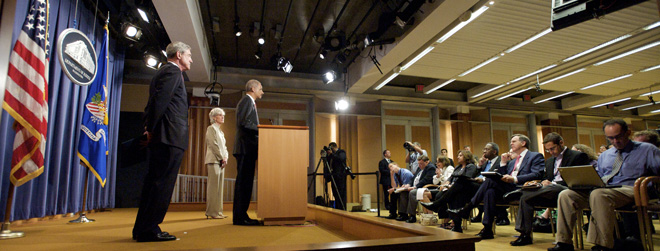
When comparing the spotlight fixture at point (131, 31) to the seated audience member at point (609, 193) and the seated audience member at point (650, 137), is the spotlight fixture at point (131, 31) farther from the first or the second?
the seated audience member at point (650, 137)

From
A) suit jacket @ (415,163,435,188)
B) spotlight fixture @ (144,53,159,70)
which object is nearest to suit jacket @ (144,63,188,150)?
suit jacket @ (415,163,435,188)

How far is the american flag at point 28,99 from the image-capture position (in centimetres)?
251

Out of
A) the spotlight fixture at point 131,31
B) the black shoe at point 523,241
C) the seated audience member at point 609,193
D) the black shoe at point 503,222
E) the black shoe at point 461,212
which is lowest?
the black shoe at point 503,222

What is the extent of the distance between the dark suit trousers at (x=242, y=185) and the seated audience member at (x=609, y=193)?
2298 millimetres

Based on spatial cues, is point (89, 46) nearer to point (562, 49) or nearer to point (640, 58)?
point (562, 49)

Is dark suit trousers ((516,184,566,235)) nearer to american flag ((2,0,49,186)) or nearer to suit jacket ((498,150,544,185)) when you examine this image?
suit jacket ((498,150,544,185))

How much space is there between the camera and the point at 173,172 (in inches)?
85.4

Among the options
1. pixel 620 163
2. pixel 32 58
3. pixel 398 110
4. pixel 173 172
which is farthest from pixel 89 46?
pixel 398 110

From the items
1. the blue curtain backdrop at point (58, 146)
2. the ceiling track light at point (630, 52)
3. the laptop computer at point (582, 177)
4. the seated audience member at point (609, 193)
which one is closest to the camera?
the seated audience member at point (609, 193)

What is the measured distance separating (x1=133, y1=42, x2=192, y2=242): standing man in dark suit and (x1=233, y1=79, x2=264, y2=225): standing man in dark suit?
735 millimetres

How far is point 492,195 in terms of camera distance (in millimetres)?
3318

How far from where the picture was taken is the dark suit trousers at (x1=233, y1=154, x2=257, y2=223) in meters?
2.91

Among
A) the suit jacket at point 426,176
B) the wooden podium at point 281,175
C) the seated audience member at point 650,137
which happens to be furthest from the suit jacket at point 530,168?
the wooden podium at point 281,175

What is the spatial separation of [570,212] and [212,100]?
21.8 feet
